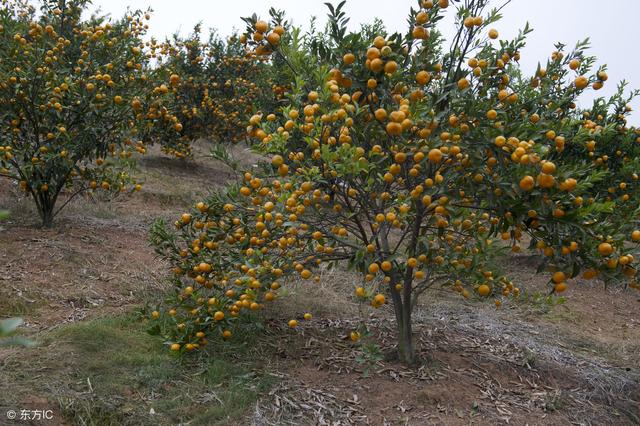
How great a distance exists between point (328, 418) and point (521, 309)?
3624mm

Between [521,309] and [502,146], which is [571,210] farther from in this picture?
[521,309]

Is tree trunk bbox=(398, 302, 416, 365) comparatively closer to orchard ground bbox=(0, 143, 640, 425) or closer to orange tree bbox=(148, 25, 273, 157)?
orchard ground bbox=(0, 143, 640, 425)

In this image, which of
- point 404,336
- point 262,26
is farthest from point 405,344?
point 262,26

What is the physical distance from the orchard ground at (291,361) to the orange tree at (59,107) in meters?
0.71

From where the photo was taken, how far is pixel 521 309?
592 cm

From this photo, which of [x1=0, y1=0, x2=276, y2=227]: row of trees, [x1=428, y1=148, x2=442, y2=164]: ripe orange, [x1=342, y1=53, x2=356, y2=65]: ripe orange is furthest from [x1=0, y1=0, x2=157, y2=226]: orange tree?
[x1=428, y1=148, x2=442, y2=164]: ripe orange

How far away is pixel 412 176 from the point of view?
3.09 meters

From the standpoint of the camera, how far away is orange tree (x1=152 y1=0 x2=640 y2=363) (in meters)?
2.67

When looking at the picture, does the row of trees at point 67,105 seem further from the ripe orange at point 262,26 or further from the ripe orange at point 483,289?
the ripe orange at point 483,289

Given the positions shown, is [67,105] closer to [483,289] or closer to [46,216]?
[46,216]

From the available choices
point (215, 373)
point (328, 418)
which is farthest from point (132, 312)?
point (328, 418)
